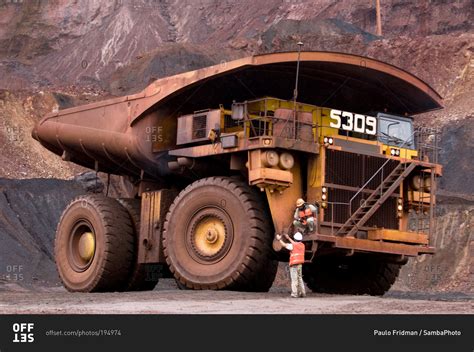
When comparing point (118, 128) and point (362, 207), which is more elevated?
point (118, 128)

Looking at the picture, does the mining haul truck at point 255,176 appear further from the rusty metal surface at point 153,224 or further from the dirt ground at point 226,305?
the dirt ground at point 226,305

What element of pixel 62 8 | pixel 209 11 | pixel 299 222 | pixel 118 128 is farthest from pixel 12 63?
pixel 299 222

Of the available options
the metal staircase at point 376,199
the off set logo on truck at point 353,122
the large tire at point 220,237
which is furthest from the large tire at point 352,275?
the off set logo on truck at point 353,122

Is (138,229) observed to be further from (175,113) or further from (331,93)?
(331,93)

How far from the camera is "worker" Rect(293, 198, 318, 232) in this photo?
60.5 feet

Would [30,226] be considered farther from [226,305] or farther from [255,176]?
[226,305]

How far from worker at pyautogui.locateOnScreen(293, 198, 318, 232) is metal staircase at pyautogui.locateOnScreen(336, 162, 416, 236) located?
94cm

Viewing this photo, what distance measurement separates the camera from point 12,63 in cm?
7412

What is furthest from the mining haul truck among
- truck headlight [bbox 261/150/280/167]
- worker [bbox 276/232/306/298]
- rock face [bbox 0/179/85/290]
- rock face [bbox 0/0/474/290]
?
rock face [bbox 0/0/474/290]

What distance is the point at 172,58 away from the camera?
60.4 metres

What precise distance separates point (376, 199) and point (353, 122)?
5.18 ft

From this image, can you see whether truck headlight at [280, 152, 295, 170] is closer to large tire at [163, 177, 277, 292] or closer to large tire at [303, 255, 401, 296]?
large tire at [163, 177, 277, 292]

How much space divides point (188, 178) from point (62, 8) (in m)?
63.1

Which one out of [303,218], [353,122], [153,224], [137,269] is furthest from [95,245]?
[353,122]
